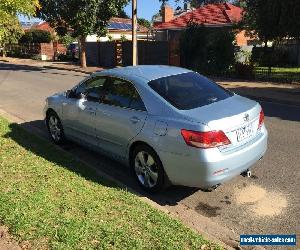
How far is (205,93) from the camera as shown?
243 inches

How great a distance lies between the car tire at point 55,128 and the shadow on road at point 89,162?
A: 0.16 metres

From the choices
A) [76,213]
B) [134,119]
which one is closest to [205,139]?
[134,119]

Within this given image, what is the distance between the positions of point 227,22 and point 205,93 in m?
30.7

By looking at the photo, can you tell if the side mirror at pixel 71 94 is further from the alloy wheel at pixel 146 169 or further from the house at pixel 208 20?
the house at pixel 208 20

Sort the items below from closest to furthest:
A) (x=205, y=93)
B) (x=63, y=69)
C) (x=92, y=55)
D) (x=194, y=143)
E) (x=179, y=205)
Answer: (x=194, y=143) < (x=179, y=205) < (x=205, y=93) < (x=63, y=69) < (x=92, y=55)

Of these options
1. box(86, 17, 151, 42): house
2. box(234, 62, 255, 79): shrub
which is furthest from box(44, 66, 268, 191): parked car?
box(86, 17, 151, 42): house

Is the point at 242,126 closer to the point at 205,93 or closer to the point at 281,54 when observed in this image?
the point at 205,93

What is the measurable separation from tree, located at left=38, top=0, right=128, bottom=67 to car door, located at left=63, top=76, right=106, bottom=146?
62.0 ft

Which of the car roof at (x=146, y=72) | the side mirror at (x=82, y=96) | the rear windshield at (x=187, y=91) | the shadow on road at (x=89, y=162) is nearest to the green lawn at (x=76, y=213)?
the shadow on road at (x=89, y=162)

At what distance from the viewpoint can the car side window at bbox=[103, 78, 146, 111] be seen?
6195 millimetres

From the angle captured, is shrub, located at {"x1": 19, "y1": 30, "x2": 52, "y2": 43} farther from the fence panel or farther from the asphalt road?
the asphalt road

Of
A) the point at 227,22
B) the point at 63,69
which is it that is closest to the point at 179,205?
the point at 63,69

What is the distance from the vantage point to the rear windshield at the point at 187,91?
5855mm

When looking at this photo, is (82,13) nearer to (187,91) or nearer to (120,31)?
(187,91)
